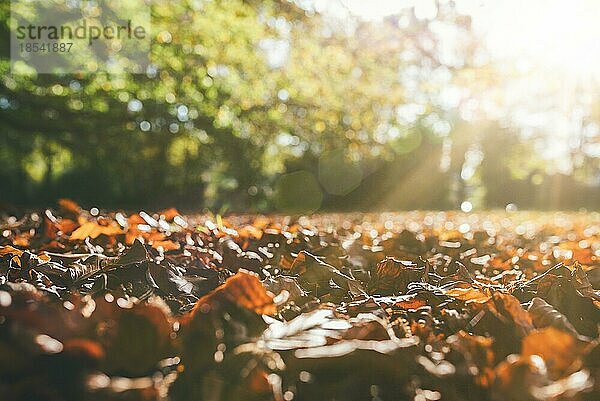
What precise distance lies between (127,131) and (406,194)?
13.1 meters

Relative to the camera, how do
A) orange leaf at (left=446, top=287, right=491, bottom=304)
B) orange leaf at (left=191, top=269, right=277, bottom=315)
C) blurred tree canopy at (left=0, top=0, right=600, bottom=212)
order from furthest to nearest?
blurred tree canopy at (left=0, top=0, right=600, bottom=212) < orange leaf at (left=446, top=287, right=491, bottom=304) < orange leaf at (left=191, top=269, right=277, bottom=315)

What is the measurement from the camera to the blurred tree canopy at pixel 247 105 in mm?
12562

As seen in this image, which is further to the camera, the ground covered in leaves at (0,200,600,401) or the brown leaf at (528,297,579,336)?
the brown leaf at (528,297,579,336)
